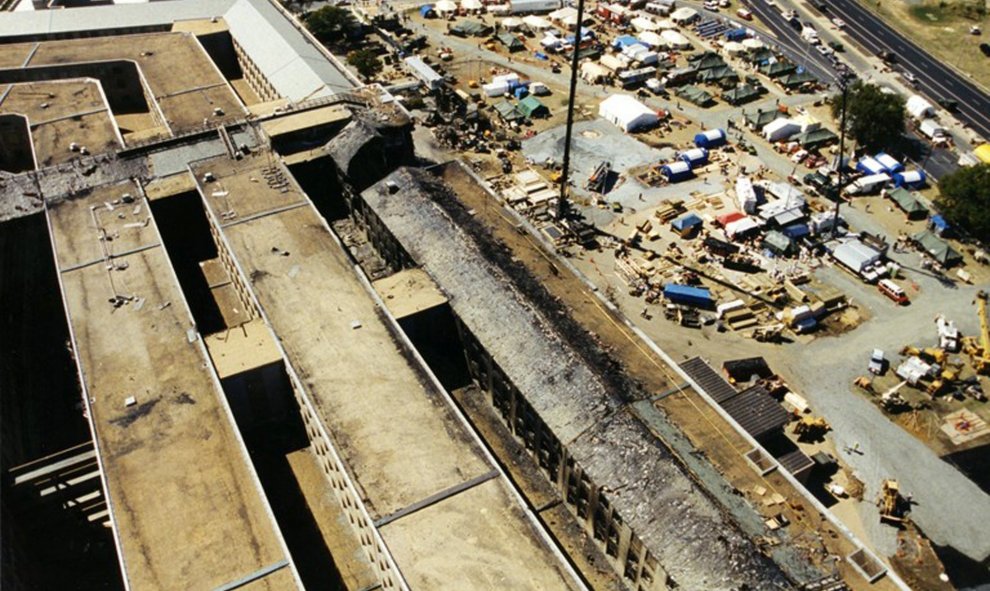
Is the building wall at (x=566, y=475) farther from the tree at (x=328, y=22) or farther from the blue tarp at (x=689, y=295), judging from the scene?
the tree at (x=328, y=22)

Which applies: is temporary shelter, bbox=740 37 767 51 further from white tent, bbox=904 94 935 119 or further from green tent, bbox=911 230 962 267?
green tent, bbox=911 230 962 267

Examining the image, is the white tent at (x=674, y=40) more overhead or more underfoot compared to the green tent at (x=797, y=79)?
more overhead

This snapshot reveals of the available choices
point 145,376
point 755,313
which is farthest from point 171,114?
point 755,313

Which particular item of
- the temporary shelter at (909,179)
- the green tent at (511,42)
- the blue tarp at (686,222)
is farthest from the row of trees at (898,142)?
the green tent at (511,42)

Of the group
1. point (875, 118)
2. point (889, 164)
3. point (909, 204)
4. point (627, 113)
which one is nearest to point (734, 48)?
point (627, 113)

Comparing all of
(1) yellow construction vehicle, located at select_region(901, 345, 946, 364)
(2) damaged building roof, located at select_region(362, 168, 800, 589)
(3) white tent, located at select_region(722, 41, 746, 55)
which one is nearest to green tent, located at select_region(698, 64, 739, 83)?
(3) white tent, located at select_region(722, 41, 746, 55)
